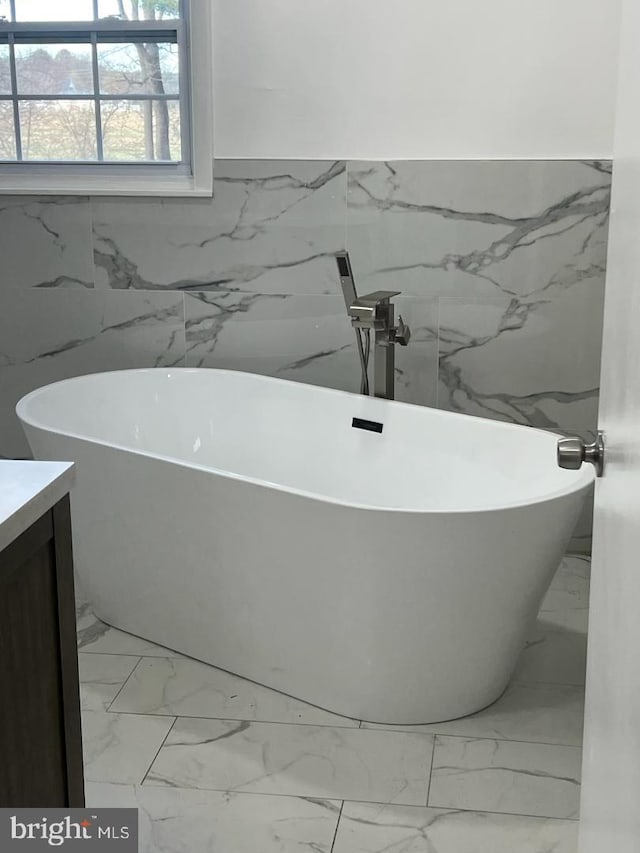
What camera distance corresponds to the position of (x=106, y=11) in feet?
11.4

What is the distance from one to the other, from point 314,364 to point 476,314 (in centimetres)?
62

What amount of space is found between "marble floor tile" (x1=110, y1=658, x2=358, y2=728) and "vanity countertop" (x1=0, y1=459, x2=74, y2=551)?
129cm

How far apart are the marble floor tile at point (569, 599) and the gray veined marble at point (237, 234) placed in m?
1.33

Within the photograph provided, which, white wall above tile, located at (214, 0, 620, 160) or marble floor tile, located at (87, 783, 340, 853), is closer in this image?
marble floor tile, located at (87, 783, 340, 853)

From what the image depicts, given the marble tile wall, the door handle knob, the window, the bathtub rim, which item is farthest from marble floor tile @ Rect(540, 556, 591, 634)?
the window

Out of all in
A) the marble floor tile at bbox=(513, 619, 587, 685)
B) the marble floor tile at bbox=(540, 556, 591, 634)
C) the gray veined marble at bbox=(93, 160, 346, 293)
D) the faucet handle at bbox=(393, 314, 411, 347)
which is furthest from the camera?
the gray veined marble at bbox=(93, 160, 346, 293)

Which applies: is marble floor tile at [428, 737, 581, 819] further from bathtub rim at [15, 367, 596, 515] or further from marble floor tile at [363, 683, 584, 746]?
bathtub rim at [15, 367, 596, 515]

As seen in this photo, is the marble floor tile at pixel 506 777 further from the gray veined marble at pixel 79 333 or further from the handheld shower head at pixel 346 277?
the gray veined marble at pixel 79 333

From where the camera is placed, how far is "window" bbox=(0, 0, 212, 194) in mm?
3459

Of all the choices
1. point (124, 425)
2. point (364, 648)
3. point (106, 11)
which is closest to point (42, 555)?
point (364, 648)

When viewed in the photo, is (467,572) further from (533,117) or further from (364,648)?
(533,117)

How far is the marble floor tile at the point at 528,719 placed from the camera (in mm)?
2340

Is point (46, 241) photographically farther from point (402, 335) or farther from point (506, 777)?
point (506, 777)

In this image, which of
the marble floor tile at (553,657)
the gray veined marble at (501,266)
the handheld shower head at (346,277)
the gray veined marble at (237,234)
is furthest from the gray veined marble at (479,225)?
the marble floor tile at (553,657)
